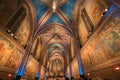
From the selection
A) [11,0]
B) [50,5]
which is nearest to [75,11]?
[50,5]

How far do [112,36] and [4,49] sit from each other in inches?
369

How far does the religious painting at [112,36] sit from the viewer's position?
6.79 meters

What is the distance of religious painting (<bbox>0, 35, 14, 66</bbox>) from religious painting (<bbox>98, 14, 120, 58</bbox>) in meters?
8.64

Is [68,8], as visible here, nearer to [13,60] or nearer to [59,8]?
[59,8]

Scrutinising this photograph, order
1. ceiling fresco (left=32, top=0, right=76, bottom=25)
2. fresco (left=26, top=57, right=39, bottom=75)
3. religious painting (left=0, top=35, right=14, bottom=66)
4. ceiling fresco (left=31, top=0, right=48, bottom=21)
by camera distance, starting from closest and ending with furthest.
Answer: religious painting (left=0, top=35, right=14, bottom=66), ceiling fresco (left=31, top=0, right=48, bottom=21), ceiling fresco (left=32, top=0, right=76, bottom=25), fresco (left=26, top=57, right=39, bottom=75)

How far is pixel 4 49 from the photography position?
31.4ft

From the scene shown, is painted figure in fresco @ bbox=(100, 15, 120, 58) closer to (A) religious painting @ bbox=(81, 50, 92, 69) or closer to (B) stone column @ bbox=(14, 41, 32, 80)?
(A) religious painting @ bbox=(81, 50, 92, 69)

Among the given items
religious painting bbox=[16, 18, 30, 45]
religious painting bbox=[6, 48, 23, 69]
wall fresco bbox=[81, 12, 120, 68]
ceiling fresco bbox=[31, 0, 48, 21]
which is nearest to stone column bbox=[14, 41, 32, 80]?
religious painting bbox=[6, 48, 23, 69]

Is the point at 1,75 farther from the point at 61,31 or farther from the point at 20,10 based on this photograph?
the point at 61,31

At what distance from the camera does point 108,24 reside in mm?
7484

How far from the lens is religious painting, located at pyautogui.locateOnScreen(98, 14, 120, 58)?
6788 millimetres

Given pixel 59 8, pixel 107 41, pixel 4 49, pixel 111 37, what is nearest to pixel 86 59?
pixel 107 41

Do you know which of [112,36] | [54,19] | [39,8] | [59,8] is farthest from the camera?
[54,19]

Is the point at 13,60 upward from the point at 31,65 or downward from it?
downward
